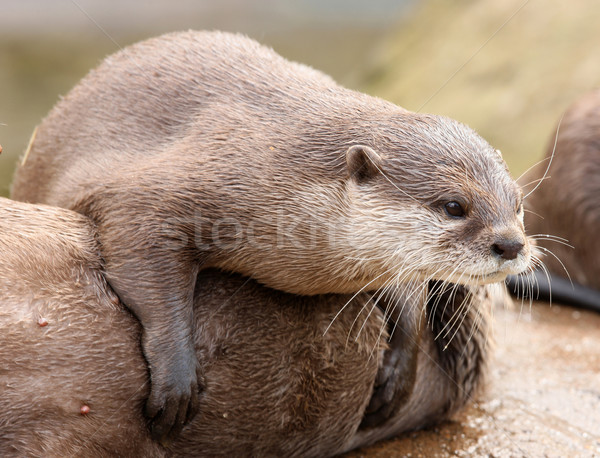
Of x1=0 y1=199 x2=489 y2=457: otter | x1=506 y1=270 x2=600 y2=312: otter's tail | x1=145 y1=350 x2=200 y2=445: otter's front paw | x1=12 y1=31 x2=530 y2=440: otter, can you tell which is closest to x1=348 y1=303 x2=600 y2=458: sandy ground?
x1=0 y1=199 x2=489 y2=457: otter

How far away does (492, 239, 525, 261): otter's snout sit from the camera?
9.05 ft

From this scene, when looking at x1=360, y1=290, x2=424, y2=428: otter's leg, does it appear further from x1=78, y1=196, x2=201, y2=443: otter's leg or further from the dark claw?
x1=78, y1=196, x2=201, y2=443: otter's leg

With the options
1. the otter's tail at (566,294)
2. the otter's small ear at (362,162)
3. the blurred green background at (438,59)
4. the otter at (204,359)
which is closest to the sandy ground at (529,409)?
the otter at (204,359)

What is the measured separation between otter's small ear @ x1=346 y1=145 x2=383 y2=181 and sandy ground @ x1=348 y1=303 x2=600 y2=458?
46.4 inches

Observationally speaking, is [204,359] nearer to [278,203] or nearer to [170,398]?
[170,398]

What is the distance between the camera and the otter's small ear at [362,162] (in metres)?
2.89

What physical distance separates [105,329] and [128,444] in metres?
0.38

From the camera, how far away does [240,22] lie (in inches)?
685

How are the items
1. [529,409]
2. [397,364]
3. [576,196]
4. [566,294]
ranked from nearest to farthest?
[397,364] → [529,409] → [566,294] → [576,196]

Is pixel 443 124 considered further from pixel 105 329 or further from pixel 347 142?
pixel 105 329

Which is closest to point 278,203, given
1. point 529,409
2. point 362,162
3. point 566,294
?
point 362,162

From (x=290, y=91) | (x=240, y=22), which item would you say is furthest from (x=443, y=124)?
(x=240, y=22)

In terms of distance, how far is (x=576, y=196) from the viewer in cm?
564

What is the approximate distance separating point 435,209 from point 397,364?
76 centimetres
